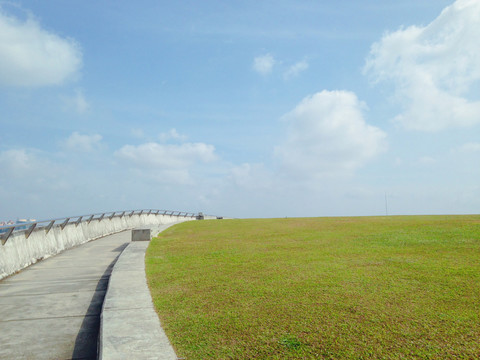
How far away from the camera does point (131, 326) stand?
481 cm

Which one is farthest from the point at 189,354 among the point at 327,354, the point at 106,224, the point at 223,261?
the point at 106,224

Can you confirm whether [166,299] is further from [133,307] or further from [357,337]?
[357,337]

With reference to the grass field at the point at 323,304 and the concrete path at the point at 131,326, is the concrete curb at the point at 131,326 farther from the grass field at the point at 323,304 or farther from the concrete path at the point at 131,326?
the grass field at the point at 323,304

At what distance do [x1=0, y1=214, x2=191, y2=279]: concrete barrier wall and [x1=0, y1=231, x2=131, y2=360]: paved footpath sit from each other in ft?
1.28

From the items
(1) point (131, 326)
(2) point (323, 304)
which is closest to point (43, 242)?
(1) point (131, 326)

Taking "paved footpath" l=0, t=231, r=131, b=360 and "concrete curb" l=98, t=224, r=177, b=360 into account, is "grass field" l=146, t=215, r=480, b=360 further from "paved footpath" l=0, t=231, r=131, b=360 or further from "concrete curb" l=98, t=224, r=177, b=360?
"paved footpath" l=0, t=231, r=131, b=360

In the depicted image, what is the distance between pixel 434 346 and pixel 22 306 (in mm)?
7373

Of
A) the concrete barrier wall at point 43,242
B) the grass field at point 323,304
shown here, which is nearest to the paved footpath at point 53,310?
the concrete barrier wall at point 43,242

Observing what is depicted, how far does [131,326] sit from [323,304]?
2.85 metres

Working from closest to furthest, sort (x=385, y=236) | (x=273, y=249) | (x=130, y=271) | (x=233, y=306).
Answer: (x=233, y=306), (x=130, y=271), (x=273, y=249), (x=385, y=236)

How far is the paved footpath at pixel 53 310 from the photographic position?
5045mm

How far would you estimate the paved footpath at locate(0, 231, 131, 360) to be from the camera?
5045 mm

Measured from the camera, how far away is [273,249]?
11.7 metres

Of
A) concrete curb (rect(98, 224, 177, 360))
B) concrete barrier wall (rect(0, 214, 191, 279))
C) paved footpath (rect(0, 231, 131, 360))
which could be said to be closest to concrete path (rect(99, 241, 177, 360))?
concrete curb (rect(98, 224, 177, 360))
